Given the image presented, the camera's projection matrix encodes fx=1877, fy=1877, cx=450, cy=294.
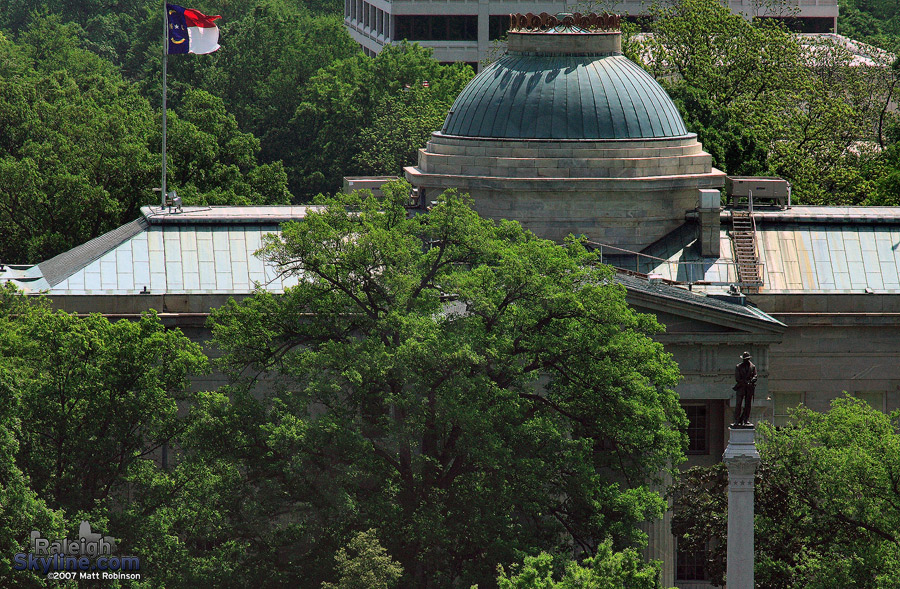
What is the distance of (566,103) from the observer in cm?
7775

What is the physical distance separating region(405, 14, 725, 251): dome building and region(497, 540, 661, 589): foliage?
2659 cm

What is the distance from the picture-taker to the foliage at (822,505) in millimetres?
55875

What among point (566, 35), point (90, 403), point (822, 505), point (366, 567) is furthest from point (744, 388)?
point (566, 35)

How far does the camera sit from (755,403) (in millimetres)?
70250

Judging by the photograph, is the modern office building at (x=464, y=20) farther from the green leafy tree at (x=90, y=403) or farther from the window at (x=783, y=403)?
the green leafy tree at (x=90, y=403)

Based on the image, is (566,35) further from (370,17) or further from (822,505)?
(370,17)

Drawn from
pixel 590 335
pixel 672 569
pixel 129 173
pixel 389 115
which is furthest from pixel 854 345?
pixel 389 115

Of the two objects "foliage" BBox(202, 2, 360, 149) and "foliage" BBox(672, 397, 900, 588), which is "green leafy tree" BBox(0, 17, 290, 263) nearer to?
"foliage" BBox(202, 2, 360, 149)

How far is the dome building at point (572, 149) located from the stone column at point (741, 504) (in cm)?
2962

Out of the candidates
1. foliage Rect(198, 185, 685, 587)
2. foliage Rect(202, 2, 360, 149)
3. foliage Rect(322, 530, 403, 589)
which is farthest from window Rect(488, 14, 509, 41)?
foliage Rect(322, 530, 403, 589)

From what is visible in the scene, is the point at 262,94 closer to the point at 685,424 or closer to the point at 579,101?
the point at 579,101

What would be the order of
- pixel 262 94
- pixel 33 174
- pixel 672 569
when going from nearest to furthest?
pixel 672 569 < pixel 33 174 < pixel 262 94

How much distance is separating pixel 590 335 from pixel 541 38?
2272 centimetres

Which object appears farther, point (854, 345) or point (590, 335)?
point (854, 345)
